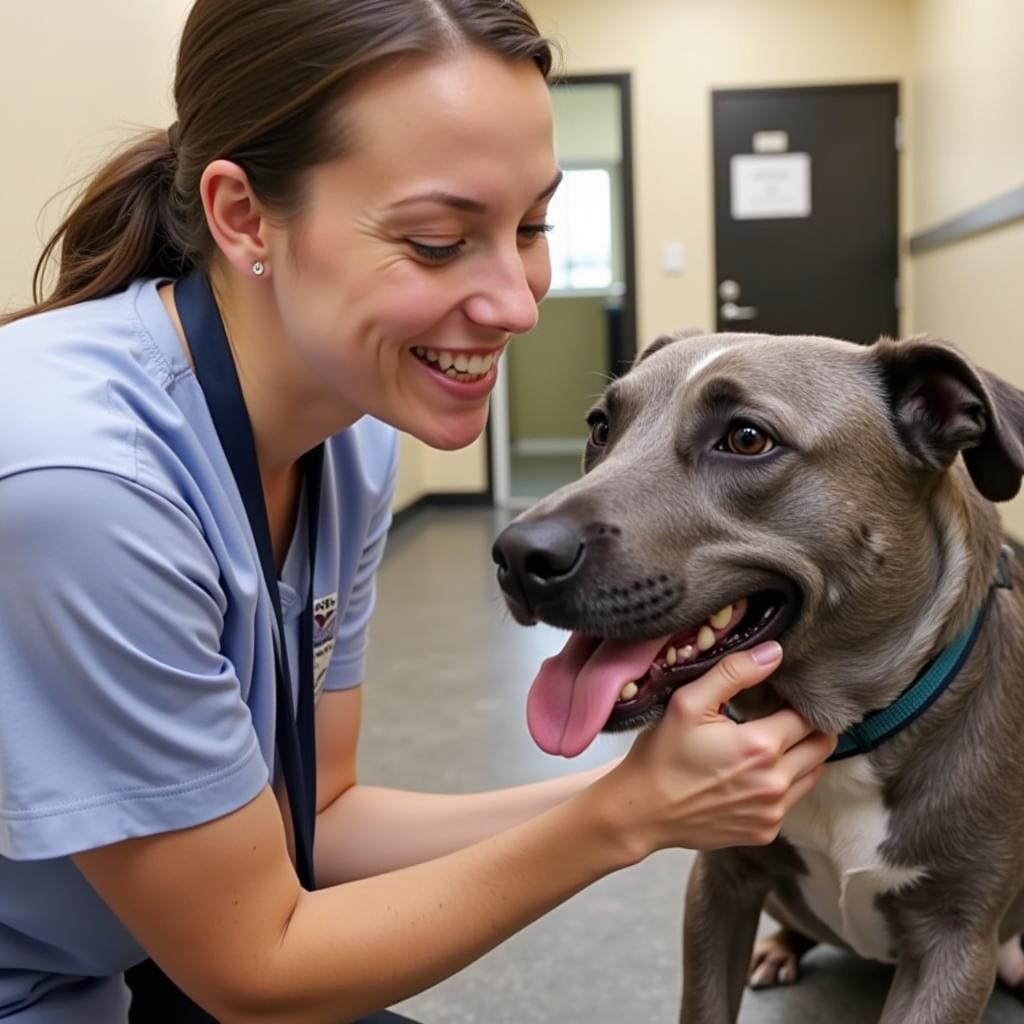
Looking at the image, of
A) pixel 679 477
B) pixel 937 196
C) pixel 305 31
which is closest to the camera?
pixel 305 31

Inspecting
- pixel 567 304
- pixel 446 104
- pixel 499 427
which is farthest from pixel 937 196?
pixel 446 104

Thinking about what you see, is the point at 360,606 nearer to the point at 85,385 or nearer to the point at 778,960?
the point at 85,385

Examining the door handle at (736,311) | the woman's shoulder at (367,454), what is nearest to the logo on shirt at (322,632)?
the woman's shoulder at (367,454)

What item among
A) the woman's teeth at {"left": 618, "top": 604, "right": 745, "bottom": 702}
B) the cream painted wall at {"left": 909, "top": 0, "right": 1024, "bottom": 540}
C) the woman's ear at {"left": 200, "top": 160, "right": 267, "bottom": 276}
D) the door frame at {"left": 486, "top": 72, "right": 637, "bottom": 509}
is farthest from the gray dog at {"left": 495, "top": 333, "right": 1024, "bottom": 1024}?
the door frame at {"left": 486, "top": 72, "right": 637, "bottom": 509}

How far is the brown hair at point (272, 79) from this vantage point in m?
1.06

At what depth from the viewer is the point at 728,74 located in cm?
667

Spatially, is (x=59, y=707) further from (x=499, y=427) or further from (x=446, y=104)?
(x=499, y=427)

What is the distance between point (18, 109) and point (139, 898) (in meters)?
2.01

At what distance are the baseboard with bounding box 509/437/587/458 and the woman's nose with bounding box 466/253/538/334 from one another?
29.5 feet

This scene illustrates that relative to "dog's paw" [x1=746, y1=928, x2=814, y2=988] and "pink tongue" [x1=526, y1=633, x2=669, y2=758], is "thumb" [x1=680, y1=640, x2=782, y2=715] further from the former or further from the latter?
"dog's paw" [x1=746, y1=928, x2=814, y2=988]

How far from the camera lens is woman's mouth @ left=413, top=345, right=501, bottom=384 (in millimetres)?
1165

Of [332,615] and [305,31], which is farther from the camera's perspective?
[332,615]

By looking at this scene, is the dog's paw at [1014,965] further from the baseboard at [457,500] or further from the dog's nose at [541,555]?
the baseboard at [457,500]

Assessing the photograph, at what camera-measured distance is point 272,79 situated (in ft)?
3.56
